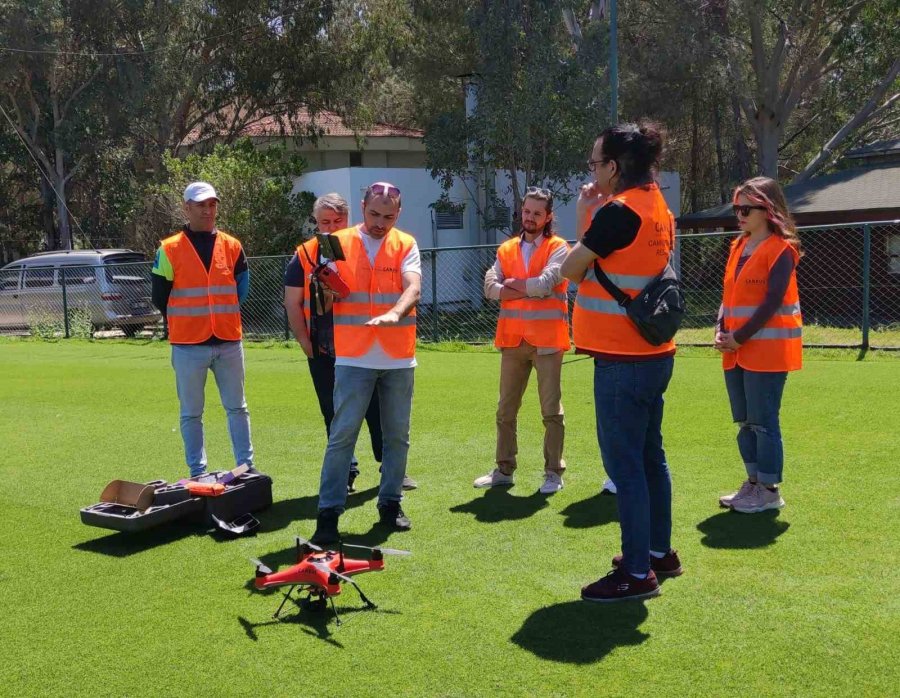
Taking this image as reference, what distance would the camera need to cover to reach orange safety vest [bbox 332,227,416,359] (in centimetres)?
488

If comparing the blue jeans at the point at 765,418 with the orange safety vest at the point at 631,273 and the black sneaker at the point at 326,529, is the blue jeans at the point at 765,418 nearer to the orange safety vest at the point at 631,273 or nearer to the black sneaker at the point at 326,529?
the orange safety vest at the point at 631,273

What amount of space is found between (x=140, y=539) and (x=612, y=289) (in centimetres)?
303

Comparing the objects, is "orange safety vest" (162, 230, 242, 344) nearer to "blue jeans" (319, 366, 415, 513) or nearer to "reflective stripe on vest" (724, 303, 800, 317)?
"blue jeans" (319, 366, 415, 513)

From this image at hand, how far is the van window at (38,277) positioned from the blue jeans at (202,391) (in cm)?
1651

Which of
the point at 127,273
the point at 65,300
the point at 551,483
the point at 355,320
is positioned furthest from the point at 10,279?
the point at 355,320

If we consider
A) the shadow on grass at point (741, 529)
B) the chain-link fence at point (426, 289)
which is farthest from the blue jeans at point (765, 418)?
the chain-link fence at point (426, 289)

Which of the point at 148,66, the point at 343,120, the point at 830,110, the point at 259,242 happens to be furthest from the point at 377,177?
the point at 830,110

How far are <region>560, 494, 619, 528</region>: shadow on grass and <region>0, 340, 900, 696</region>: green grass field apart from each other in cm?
2

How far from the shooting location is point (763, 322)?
5.02 metres

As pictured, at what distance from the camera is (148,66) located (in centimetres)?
2958

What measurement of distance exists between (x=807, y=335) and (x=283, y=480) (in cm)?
1037

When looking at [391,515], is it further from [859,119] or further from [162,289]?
[859,119]

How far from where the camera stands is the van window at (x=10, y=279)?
21.5 meters

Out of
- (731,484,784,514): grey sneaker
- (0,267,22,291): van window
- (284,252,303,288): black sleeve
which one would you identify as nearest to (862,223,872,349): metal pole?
(731,484,784,514): grey sneaker
